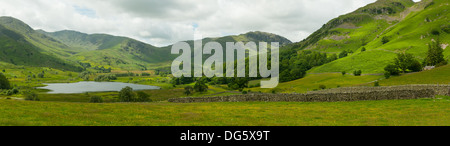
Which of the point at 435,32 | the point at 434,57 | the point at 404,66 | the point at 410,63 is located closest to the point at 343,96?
the point at 404,66

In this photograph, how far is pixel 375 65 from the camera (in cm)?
14625

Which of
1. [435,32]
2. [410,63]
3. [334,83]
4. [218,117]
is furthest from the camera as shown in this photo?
[435,32]

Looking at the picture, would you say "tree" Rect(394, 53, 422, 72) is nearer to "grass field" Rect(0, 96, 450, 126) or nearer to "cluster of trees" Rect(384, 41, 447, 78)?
"cluster of trees" Rect(384, 41, 447, 78)

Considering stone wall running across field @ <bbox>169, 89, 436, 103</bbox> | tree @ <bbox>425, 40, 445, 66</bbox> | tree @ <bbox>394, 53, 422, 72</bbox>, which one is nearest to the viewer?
stone wall running across field @ <bbox>169, 89, 436, 103</bbox>

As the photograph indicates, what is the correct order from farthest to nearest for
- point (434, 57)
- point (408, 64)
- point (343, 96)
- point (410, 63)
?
point (434, 57) → point (410, 63) → point (408, 64) → point (343, 96)

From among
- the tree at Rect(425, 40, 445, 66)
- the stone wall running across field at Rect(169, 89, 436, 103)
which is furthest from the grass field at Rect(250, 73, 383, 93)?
the stone wall running across field at Rect(169, 89, 436, 103)

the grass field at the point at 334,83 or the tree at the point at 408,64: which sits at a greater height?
the tree at the point at 408,64

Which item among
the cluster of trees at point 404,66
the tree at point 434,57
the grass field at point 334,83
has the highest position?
the tree at point 434,57

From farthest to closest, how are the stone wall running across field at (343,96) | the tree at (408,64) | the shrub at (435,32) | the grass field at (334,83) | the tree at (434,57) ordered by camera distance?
the shrub at (435,32), the tree at (434,57), the tree at (408,64), the grass field at (334,83), the stone wall running across field at (343,96)

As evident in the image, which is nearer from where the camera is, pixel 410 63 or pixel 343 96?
pixel 343 96

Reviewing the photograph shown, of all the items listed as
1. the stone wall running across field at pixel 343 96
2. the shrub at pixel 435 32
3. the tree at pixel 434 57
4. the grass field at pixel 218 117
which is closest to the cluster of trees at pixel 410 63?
the tree at pixel 434 57

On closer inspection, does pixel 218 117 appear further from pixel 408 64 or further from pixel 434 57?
pixel 434 57

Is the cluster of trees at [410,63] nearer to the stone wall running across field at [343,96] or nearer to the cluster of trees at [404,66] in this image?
the cluster of trees at [404,66]
